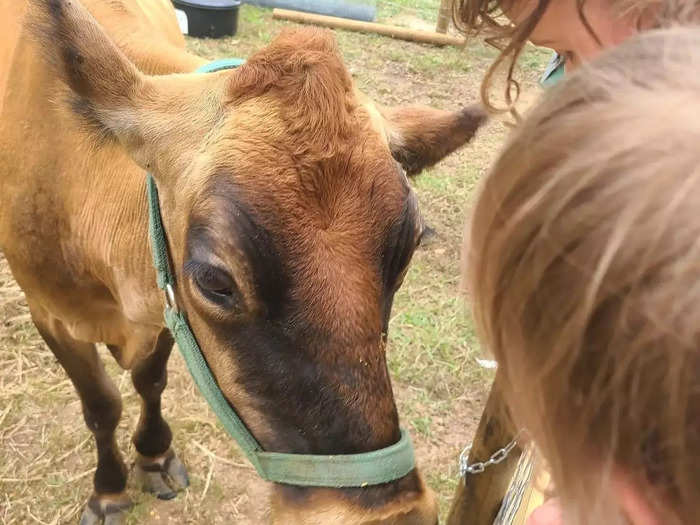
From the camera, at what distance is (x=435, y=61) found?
28.3ft

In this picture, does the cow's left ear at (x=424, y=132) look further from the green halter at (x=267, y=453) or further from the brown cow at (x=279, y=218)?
the green halter at (x=267, y=453)

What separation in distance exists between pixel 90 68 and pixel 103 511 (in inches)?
89.6

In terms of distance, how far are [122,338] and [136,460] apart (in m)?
0.95

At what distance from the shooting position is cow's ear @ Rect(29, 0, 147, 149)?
1.93m

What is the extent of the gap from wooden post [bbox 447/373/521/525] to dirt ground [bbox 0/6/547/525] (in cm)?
98

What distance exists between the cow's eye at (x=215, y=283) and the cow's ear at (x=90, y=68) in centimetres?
51

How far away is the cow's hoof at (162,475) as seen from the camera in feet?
11.6

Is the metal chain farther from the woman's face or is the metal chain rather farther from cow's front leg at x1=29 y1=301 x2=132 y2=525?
cow's front leg at x1=29 y1=301 x2=132 y2=525

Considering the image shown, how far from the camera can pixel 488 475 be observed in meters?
2.61

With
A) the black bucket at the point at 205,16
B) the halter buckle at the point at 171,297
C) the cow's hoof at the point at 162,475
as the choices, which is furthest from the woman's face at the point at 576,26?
the black bucket at the point at 205,16

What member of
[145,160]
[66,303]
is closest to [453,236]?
[66,303]

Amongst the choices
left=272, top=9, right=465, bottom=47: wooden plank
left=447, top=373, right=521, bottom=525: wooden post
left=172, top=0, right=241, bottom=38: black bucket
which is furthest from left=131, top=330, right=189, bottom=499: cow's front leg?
left=272, top=9, right=465, bottom=47: wooden plank

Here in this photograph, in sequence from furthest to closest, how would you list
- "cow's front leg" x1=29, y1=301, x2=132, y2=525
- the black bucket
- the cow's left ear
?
the black bucket, "cow's front leg" x1=29, y1=301, x2=132, y2=525, the cow's left ear

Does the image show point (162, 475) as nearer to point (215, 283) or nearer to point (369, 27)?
point (215, 283)
